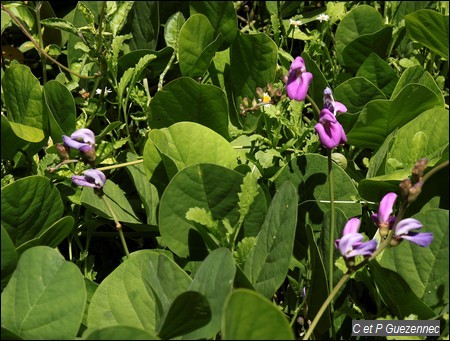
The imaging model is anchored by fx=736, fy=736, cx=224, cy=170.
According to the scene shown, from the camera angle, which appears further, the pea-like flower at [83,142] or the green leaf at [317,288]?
the pea-like flower at [83,142]

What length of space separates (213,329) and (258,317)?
0.13m

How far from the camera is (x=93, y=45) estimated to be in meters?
1.71

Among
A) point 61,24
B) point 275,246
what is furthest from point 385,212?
point 61,24

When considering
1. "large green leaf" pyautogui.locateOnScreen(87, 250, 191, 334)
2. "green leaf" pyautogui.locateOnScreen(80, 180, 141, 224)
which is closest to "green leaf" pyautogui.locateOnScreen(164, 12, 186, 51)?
"green leaf" pyautogui.locateOnScreen(80, 180, 141, 224)

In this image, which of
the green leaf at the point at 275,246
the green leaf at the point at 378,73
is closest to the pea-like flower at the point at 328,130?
the green leaf at the point at 275,246

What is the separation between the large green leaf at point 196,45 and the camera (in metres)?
1.70

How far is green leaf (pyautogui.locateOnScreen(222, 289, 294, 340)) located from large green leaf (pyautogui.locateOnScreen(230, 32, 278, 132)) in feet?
2.53

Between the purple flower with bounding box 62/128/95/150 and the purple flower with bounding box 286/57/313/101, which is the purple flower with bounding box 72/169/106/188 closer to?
the purple flower with bounding box 62/128/95/150

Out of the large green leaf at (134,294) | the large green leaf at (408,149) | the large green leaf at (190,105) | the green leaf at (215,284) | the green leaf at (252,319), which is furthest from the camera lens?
the large green leaf at (190,105)

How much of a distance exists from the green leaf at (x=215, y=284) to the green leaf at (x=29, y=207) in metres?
0.41

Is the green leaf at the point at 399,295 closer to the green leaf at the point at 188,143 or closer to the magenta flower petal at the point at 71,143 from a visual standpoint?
the green leaf at the point at 188,143

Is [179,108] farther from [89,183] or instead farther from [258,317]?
[258,317]

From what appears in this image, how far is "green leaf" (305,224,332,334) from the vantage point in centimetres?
117

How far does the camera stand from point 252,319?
2.97 feet
